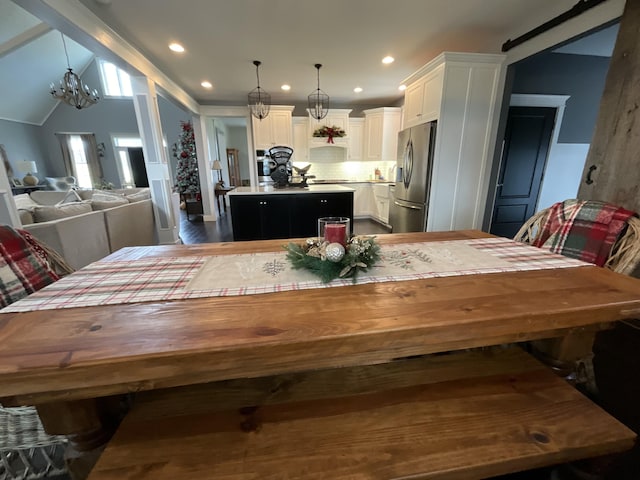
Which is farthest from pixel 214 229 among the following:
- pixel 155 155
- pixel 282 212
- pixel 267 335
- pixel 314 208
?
pixel 267 335

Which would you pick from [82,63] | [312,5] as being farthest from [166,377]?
[82,63]

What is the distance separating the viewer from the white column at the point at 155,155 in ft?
11.4

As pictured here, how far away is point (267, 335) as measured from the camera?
0.67 meters

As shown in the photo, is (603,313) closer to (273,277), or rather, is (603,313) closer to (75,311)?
(273,277)

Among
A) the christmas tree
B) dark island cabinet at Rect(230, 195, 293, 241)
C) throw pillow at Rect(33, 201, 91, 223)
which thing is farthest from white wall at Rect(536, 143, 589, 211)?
the christmas tree

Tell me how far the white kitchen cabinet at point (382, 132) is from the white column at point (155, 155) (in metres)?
4.03

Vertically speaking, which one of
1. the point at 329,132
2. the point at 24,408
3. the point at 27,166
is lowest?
the point at 24,408

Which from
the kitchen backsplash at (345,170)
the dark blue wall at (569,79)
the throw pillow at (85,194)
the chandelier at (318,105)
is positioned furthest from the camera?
the kitchen backsplash at (345,170)

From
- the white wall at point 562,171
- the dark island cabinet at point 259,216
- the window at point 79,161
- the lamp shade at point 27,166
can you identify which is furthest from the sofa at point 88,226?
the window at point 79,161

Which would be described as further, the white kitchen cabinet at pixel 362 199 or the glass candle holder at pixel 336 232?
the white kitchen cabinet at pixel 362 199

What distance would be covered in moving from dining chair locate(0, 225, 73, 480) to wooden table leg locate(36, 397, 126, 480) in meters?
0.08

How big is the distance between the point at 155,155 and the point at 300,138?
3.10 metres

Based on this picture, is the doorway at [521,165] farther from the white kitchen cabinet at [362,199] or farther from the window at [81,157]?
the window at [81,157]

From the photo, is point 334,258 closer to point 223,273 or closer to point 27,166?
point 223,273
